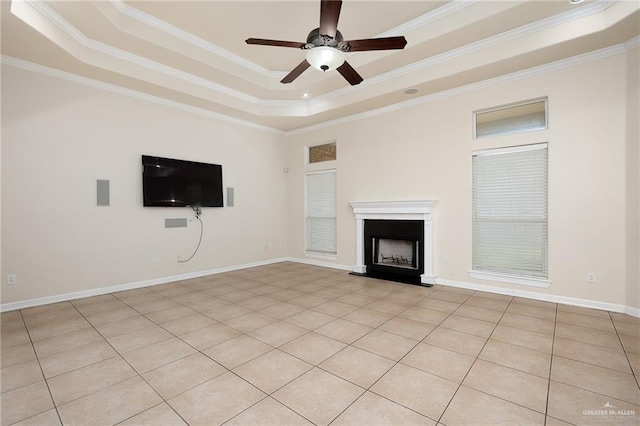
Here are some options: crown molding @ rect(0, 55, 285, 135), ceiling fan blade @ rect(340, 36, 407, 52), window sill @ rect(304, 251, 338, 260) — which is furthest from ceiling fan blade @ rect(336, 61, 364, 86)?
window sill @ rect(304, 251, 338, 260)

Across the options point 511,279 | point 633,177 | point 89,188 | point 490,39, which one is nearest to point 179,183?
point 89,188

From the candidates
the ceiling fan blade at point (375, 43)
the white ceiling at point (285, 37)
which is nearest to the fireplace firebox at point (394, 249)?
the white ceiling at point (285, 37)

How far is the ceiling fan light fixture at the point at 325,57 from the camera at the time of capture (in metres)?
2.84

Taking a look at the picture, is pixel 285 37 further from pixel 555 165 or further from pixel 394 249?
pixel 555 165

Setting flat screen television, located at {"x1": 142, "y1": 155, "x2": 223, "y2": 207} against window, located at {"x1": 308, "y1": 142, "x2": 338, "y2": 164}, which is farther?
window, located at {"x1": 308, "y1": 142, "x2": 338, "y2": 164}

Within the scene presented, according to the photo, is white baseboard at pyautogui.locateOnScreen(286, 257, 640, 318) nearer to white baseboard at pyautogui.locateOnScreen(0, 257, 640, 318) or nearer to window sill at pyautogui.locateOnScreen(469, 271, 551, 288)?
white baseboard at pyautogui.locateOnScreen(0, 257, 640, 318)

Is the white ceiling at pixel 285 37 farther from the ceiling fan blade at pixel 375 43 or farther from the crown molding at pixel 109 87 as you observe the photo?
the ceiling fan blade at pixel 375 43

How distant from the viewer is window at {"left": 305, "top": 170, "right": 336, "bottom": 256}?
6.66 metres

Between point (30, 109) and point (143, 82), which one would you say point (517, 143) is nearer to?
point (143, 82)

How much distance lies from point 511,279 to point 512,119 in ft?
7.88

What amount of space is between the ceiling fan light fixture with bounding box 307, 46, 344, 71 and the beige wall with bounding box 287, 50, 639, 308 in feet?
9.13

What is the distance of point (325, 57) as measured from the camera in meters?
2.89

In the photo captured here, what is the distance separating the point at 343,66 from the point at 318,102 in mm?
2730

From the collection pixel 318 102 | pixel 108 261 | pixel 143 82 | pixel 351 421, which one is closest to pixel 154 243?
pixel 108 261
